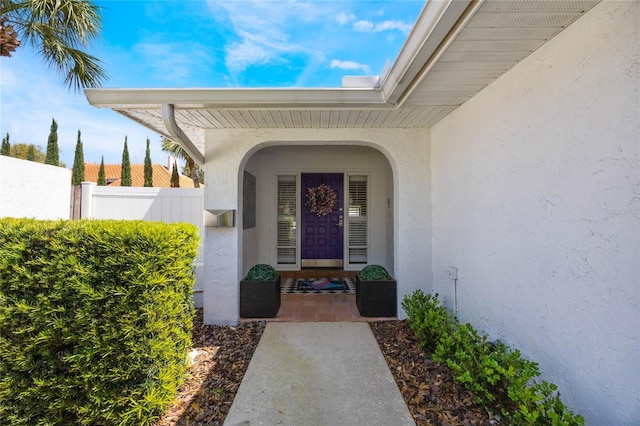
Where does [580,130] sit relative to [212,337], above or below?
above

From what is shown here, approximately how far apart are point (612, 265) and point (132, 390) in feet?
10.8

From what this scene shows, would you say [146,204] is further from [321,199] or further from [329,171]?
[329,171]

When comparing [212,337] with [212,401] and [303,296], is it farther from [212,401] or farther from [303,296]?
[303,296]

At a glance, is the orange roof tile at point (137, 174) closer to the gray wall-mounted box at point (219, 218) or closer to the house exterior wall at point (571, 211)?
the gray wall-mounted box at point (219, 218)

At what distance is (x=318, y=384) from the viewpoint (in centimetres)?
257

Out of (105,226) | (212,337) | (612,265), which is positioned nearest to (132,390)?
(105,226)

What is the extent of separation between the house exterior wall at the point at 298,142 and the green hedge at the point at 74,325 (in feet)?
5.78

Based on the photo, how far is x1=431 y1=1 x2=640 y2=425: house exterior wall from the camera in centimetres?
153

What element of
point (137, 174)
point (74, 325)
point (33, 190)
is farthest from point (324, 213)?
point (137, 174)

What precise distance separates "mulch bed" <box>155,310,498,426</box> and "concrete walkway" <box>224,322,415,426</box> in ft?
0.37

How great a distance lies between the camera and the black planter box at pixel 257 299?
157 inches

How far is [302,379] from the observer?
2641 millimetres

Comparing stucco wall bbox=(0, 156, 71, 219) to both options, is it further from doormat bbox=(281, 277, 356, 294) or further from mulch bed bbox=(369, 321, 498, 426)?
mulch bed bbox=(369, 321, 498, 426)

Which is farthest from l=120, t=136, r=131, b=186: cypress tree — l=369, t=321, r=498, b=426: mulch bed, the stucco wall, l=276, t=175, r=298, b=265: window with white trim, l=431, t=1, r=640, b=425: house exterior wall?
l=431, t=1, r=640, b=425: house exterior wall
